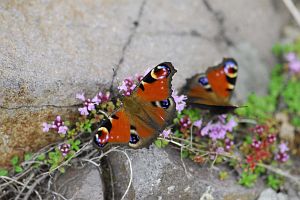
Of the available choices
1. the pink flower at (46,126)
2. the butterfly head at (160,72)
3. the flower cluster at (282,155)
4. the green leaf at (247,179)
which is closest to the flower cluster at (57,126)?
the pink flower at (46,126)

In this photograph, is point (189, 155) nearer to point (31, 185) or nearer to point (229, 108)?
point (229, 108)

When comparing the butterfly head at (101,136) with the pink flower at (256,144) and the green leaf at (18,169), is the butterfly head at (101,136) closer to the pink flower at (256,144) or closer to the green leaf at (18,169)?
the green leaf at (18,169)

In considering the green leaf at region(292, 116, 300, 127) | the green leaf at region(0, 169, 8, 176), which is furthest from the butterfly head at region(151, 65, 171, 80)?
the green leaf at region(292, 116, 300, 127)

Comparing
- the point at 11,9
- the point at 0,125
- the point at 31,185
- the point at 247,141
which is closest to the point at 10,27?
the point at 11,9

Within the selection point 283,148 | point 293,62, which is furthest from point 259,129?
point 293,62

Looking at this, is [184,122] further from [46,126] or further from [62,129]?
[46,126]
